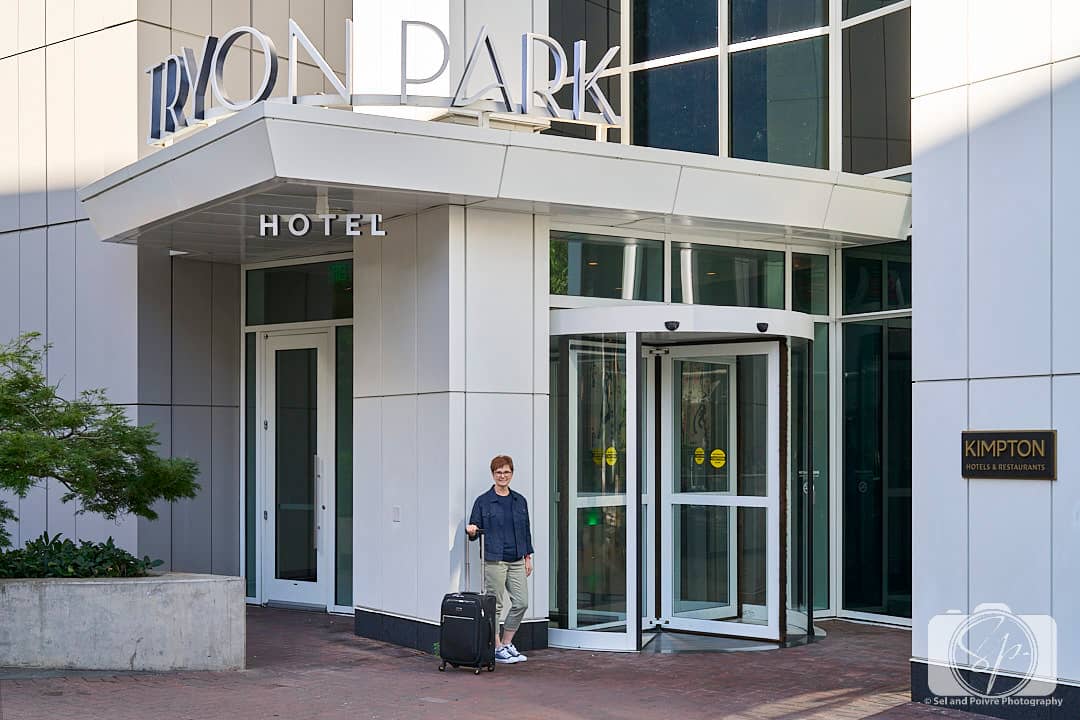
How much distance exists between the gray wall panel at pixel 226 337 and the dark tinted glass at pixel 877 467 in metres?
6.32

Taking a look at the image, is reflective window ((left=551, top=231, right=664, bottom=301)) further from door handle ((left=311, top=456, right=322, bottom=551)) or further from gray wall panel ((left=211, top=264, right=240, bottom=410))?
gray wall panel ((left=211, top=264, right=240, bottom=410))

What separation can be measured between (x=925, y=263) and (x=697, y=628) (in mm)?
4311

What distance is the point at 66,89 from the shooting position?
539 inches

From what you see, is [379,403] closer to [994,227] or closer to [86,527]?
[86,527]

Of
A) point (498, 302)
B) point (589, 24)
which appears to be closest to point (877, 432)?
point (498, 302)

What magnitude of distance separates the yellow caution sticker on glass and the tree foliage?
4.49m

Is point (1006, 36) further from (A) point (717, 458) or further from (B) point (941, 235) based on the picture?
(A) point (717, 458)

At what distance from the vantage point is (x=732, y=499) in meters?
11.6

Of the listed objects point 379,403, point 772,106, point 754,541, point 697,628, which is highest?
point 772,106

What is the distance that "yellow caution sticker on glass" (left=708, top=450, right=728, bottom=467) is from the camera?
11711 millimetres

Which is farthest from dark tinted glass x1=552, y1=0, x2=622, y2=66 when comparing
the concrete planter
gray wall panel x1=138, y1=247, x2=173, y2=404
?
the concrete planter

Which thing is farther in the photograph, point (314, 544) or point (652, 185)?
point (314, 544)

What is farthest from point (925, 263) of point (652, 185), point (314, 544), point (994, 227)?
point (314, 544)

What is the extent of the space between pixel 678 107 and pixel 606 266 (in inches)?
133
